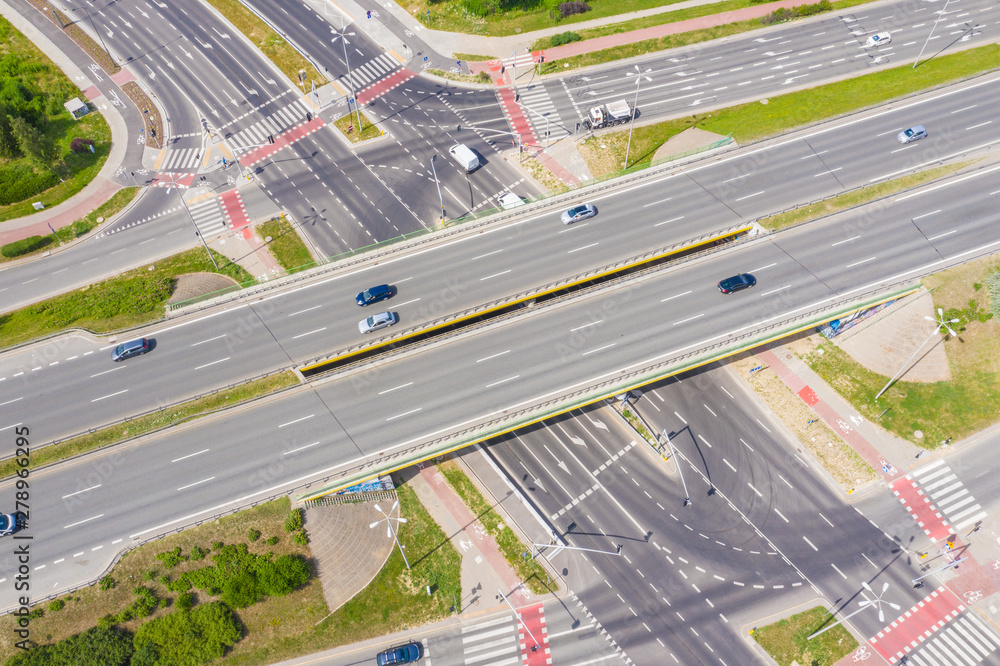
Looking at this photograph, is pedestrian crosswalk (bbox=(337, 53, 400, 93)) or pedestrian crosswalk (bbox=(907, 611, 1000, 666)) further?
pedestrian crosswalk (bbox=(337, 53, 400, 93))

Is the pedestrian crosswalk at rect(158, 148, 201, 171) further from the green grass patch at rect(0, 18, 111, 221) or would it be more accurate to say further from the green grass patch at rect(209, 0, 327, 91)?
the green grass patch at rect(209, 0, 327, 91)

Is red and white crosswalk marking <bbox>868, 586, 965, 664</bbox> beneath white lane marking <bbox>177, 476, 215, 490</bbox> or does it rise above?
beneath

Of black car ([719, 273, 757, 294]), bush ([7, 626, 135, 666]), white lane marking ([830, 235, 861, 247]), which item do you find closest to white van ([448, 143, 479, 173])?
black car ([719, 273, 757, 294])

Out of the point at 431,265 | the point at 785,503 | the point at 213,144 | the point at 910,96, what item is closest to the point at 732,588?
the point at 785,503

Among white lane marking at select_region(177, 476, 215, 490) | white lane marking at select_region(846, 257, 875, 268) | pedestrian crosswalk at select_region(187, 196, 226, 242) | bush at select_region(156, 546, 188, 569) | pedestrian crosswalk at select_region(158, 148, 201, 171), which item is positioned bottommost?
white lane marking at select_region(846, 257, 875, 268)

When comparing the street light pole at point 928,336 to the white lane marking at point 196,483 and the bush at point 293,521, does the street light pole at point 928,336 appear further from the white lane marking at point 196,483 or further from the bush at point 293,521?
the white lane marking at point 196,483

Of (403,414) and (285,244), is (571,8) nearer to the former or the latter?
(285,244)
